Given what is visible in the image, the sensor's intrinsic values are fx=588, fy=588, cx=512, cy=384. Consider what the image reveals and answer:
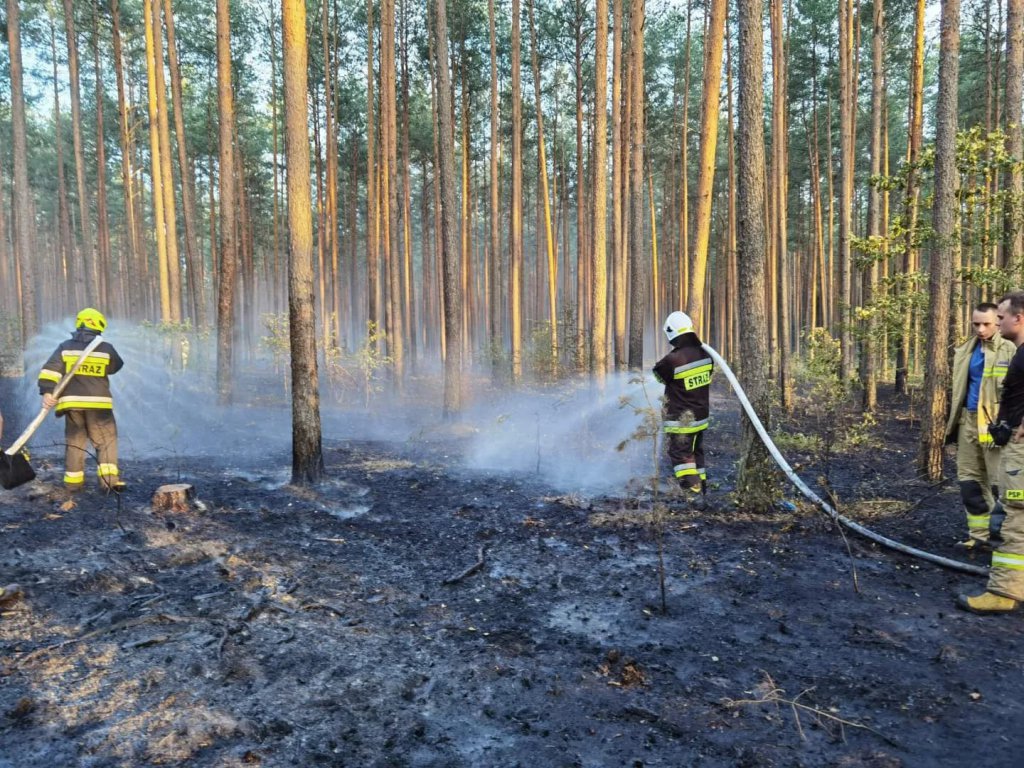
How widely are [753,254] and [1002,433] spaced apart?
9.23ft

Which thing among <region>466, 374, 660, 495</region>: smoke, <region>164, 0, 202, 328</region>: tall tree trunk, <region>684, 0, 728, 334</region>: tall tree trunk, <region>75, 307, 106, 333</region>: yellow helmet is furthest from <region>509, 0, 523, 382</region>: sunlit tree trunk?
<region>75, 307, 106, 333</region>: yellow helmet

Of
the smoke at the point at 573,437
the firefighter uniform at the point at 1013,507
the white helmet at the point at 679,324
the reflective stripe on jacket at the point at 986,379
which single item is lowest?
the smoke at the point at 573,437

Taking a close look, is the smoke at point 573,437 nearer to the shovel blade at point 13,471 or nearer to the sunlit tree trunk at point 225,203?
the shovel blade at point 13,471

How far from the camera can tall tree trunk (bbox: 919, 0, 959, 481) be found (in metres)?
7.09

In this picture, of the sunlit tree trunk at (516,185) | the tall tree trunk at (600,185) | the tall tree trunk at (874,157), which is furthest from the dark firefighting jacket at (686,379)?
the sunlit tree trunk at (516,185)

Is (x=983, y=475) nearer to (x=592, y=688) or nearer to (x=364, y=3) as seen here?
(x=592, y=688)

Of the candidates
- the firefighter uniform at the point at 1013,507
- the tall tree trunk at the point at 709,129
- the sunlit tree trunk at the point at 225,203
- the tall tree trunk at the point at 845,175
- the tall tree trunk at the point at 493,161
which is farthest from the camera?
the tall tree trunk at the point at 493,161

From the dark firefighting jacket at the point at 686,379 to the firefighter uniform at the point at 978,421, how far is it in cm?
228

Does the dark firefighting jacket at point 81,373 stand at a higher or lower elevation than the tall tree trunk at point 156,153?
lower

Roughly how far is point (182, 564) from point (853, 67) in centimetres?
2045

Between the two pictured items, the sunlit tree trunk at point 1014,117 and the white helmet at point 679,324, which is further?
the sunlit tree trunk at point 1014,117

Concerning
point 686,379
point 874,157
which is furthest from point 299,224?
point 874,157

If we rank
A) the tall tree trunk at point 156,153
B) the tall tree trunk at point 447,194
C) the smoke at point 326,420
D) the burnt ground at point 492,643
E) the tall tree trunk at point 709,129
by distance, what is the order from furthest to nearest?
the tall tree trunk at point 156,153 → the tall tree trunk at point 447,194 → the smoke at point 326,420 → the tall tree trunk at point 709,129 → the burnt ground at point 492,643

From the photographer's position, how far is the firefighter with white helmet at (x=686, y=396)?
6539 millimetres
